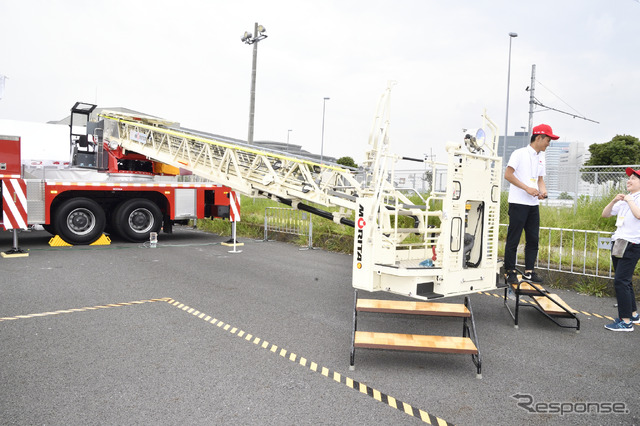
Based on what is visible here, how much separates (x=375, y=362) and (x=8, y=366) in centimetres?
321

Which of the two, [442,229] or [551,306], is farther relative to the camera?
[551,306]

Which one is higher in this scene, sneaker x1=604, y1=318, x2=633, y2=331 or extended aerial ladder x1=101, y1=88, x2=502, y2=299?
extended aerial ladder x1=101, y1=88, x2=502, y2=299

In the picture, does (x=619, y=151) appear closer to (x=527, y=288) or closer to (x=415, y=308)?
(x=527, y=288)

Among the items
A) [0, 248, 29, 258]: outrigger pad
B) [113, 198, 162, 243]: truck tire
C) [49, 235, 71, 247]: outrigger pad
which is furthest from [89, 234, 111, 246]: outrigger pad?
[0, 248, 29, 258]: outrigger pad

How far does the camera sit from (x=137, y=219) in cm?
1212

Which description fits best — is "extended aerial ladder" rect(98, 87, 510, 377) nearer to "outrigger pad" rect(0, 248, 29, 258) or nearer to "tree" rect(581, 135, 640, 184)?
"outrigger pad" rect(0, 248, 29, 258)

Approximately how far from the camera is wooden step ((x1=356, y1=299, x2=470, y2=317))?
15.9ft

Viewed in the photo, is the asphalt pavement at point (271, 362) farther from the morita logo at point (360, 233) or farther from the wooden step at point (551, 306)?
the morita logo at point (360, 233)

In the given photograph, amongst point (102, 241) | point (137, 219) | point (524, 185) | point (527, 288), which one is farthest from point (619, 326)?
point (102, 241)

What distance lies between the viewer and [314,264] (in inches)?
373

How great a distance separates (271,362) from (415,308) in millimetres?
1670

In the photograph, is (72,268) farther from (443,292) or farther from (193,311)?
(443,292)

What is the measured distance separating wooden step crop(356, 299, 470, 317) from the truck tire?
27.8ft

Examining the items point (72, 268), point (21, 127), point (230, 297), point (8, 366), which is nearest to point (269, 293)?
point (230, 297)
